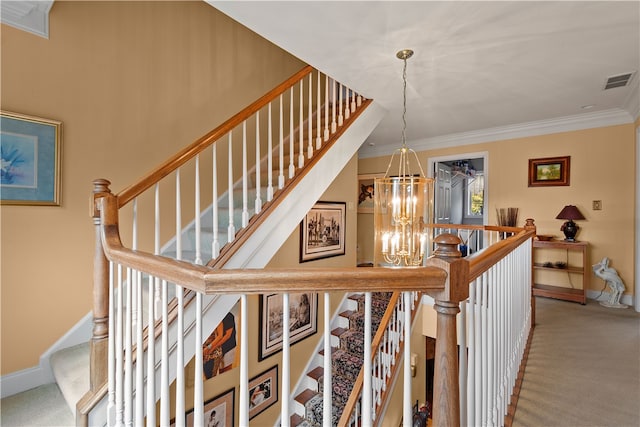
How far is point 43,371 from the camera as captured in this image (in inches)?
81.1

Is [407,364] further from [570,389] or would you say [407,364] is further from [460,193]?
[460,193]

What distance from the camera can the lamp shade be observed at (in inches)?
153

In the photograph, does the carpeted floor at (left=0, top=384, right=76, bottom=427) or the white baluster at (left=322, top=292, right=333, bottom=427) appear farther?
the carpeted floor at (left=0, top=384, right=76, bottom=427)

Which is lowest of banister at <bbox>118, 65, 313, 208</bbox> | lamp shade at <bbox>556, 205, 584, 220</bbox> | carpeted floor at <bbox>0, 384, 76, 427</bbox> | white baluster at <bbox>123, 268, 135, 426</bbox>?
carpeted floor at <bbox>0, 384, 76, 427</bbox>

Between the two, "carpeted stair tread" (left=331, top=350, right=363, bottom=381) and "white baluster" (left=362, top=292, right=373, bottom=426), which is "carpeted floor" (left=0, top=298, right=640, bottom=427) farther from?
"carpeted stair tread" (left=331, top=350, right=363, bottom=381)

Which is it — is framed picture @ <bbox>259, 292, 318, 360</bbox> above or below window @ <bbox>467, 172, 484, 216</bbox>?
below

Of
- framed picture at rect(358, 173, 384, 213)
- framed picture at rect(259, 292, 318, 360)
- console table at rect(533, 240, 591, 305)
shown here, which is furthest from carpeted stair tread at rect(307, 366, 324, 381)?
framed picture at rect(358, 173, 384, 213)

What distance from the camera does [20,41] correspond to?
6.57 feet

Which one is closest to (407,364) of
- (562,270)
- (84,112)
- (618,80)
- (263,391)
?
(84,112)

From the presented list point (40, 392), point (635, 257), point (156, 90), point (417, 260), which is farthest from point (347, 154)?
point (635, 257)

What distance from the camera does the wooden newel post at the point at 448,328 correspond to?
784mm

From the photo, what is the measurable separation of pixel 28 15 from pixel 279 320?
127 inches

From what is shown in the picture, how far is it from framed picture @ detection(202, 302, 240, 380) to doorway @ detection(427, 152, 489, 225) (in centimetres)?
421

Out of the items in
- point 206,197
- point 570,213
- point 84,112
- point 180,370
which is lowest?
point 180,370
